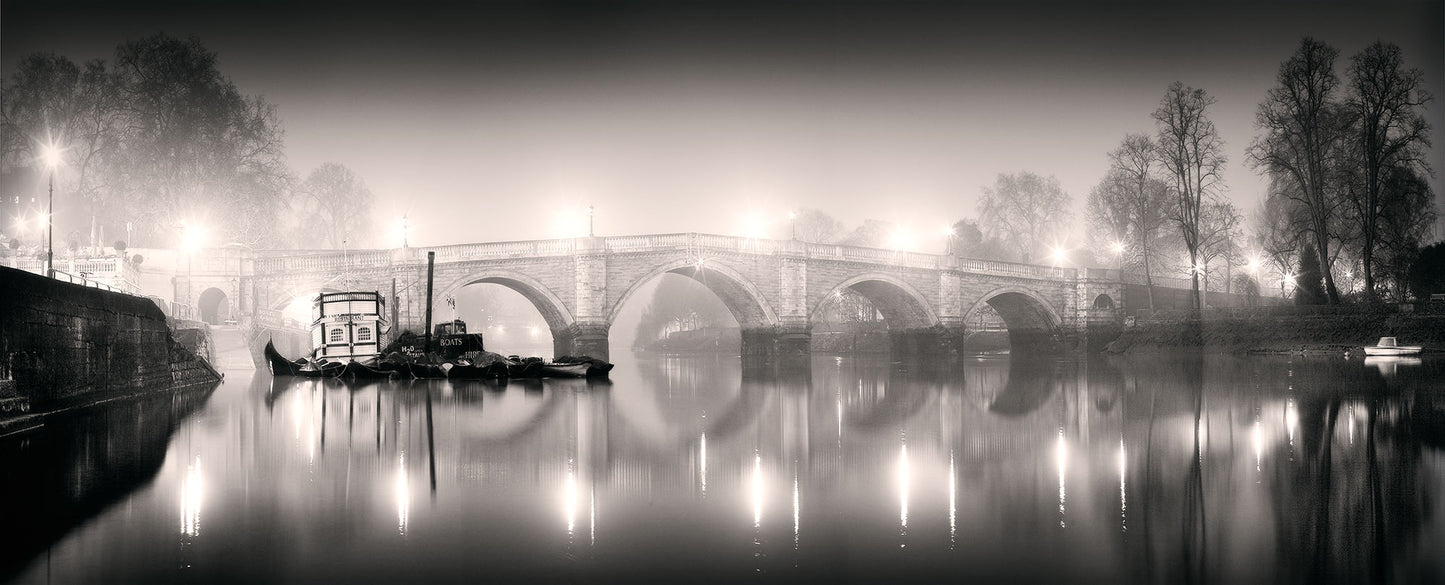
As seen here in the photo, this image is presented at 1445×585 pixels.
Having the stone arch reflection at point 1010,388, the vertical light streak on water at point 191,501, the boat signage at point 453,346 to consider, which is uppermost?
the boat signage at point 453,346

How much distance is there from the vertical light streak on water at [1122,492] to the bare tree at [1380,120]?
97.6 feet

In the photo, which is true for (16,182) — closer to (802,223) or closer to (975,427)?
(975,427)

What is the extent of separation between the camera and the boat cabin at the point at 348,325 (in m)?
34.7

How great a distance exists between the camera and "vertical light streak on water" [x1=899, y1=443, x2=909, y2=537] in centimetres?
792

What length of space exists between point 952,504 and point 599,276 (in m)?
32.4

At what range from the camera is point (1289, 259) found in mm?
44281

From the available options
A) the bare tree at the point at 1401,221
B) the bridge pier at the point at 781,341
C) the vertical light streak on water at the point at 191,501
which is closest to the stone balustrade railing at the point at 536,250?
the bridge pier at the point at 781,341

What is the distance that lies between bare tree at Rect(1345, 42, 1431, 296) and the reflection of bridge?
18948mm

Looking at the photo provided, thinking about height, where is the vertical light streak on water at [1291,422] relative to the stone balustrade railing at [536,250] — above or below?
below

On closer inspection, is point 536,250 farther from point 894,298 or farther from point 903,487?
point 903,487

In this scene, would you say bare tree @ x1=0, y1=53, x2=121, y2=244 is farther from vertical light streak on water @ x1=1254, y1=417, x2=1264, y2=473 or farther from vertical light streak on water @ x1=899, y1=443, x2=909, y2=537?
vertical light streak on water @ x1=1254, y1=417, x2=1264, y2=473

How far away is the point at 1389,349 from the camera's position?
3198 cm

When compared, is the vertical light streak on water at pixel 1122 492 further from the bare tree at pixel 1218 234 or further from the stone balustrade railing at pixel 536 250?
the bare tree at pixel 1218 234

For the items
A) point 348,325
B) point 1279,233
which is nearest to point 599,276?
point 348,325
